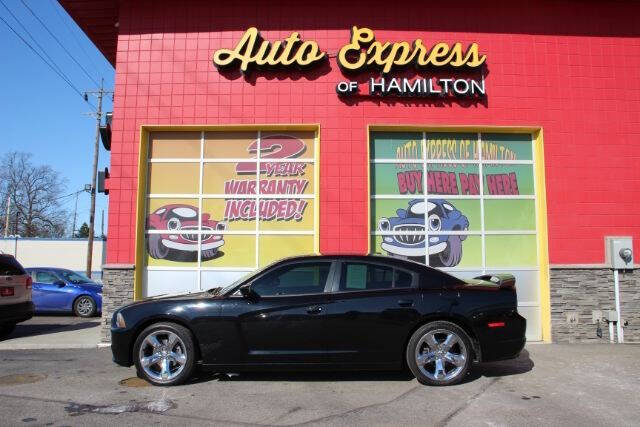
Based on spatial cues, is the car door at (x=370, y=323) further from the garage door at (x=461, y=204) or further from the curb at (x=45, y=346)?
the curb at (x=45, y=346)

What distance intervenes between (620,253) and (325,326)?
6089 mm

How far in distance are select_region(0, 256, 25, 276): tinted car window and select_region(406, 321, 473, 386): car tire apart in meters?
8.16

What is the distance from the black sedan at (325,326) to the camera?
631 centimetres

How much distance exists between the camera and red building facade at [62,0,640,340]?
32.1 ft

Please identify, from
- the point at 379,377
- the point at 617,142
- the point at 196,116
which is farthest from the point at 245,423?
the point at 617,142

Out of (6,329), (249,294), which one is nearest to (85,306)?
(6,329)

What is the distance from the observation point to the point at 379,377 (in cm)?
677

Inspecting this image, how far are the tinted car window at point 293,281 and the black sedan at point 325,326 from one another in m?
0.01

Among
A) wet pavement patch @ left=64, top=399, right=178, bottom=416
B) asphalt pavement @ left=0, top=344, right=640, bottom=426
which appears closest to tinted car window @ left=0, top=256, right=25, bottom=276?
asphalt pavement @ left=0, top=344, right=640, bottom=426

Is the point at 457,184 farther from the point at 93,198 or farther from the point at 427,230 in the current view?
the point at 93,198

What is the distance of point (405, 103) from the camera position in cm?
1007

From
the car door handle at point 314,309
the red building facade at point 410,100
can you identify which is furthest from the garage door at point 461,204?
the car door handle at point 314,309

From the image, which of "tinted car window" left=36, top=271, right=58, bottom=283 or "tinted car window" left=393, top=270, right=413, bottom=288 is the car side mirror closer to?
"tinted car window" left=393, top=270, right=413, bottom=288

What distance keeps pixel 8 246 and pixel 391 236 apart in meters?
34.5
